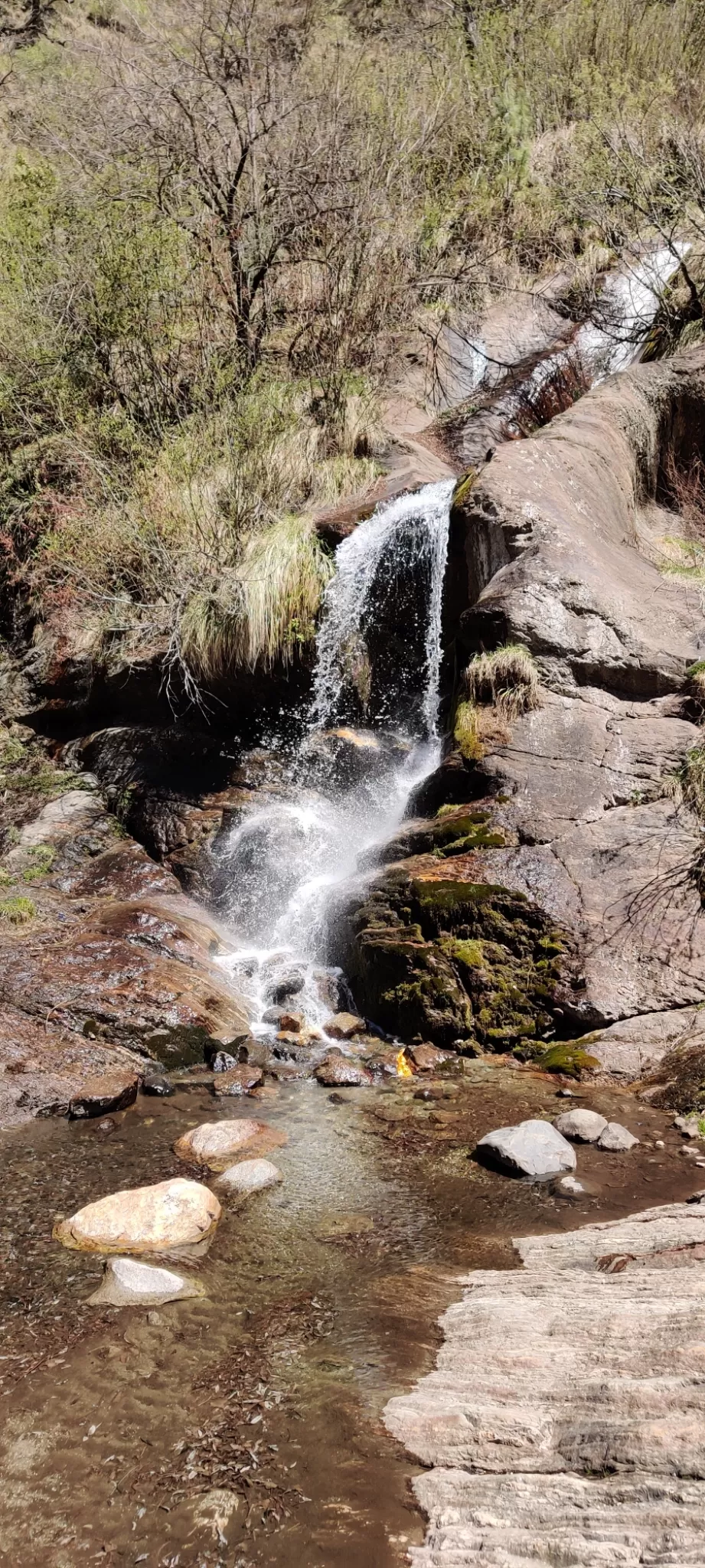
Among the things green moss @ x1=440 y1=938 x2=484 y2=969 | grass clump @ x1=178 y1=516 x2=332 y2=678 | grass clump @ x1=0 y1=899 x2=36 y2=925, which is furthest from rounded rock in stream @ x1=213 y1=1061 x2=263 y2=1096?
grass clump @ x1=178 y1=516 x2=332 y2=678

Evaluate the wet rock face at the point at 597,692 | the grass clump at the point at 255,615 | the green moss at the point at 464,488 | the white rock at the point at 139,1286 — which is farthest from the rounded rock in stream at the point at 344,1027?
the green moss at the point at 464,488

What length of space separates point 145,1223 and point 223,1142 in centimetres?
88

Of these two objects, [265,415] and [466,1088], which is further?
[265,415]

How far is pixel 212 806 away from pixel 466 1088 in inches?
156

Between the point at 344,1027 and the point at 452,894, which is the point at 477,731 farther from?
the point at 344,1027

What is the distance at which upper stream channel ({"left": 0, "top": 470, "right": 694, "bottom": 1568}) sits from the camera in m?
2.13

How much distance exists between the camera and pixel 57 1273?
129 inches

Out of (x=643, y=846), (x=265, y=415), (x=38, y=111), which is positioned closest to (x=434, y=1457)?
(x=643, y=846)

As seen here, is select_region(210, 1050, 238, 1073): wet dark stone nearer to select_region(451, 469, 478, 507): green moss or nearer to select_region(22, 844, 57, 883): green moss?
select_region(22, 844, 57, 883): green moss

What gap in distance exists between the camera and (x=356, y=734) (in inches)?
336

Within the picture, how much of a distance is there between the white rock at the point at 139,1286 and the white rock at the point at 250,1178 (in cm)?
71

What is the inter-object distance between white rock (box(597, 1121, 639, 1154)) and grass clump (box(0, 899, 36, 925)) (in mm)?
4285

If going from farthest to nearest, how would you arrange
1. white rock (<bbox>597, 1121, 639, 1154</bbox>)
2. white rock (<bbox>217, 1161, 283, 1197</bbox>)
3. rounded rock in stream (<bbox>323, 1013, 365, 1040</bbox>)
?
1. rounded rock in stream (<bbox>323, 1013, 365, 1040</bbox>)
2. white rock (<bbox>597, 1121, 639, 1154</bbox>)
3. white rock (<bbox>217, 1161, 283, 1197</bbox>)

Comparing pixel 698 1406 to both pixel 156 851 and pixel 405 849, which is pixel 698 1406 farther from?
pixel 156 851
